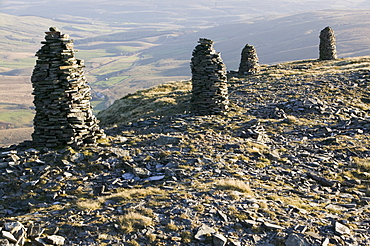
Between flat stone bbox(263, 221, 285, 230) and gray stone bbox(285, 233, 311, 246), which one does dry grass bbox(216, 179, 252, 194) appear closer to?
flat stone bbox(263, 221, 285, 230)

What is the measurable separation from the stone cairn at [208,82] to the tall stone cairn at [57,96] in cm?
1012

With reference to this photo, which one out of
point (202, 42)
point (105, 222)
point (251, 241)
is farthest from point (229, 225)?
point (202, 42)

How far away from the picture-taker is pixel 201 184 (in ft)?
43.5

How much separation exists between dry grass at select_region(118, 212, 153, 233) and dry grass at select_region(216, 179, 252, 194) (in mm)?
3298

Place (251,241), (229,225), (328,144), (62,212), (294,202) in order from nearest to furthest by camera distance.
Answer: (251,241)
(229,225)
(62,212)
(294,202)
(328,144)

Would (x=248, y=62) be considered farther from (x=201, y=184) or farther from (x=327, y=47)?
(x=201, y=184)

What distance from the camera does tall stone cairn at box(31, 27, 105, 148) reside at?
16.5 m

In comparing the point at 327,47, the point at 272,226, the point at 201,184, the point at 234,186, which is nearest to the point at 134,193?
the point at 201,184

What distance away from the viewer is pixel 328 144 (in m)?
19.0

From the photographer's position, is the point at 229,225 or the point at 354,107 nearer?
the point at 229,225

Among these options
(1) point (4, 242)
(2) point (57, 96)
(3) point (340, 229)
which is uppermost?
(2) point (57, 96)

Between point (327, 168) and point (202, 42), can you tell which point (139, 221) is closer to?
point (327, 168)

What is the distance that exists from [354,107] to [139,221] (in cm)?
2123

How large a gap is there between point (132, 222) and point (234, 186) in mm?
4091
